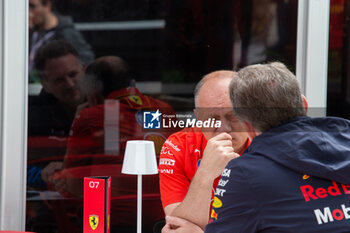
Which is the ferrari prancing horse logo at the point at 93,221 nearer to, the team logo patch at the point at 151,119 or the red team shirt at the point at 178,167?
the red team shirt at the point at 178,167

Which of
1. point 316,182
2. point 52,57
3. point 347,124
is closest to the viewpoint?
point 316,182

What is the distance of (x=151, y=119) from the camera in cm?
226

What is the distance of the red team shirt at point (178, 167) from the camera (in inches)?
76.9

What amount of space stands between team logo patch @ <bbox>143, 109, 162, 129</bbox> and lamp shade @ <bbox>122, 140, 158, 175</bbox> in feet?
1.09

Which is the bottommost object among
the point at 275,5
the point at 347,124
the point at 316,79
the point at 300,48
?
the point at 347,124

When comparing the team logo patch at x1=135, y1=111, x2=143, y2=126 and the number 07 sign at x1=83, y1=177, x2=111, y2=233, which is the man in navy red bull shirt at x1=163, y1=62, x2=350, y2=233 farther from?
the team logo patch at x1=135, y1=111, x2=143, y2=126

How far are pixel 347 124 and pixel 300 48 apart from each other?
95 cm

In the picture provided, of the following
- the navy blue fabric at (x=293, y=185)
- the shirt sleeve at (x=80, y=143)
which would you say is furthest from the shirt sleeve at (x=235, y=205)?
the shirt sleeve at (x=80, y=143)

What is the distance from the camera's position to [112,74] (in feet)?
7.25

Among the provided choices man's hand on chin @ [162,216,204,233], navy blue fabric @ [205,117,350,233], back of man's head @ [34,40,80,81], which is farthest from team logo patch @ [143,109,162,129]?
navy blue fabric @ [205,117,350,233]

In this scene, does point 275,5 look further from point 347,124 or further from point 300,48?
point 347,124

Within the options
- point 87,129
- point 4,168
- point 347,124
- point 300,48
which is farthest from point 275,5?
point 4,168

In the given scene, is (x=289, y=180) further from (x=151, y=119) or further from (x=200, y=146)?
(x=151, y=119)

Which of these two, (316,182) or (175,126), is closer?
(316,182)
